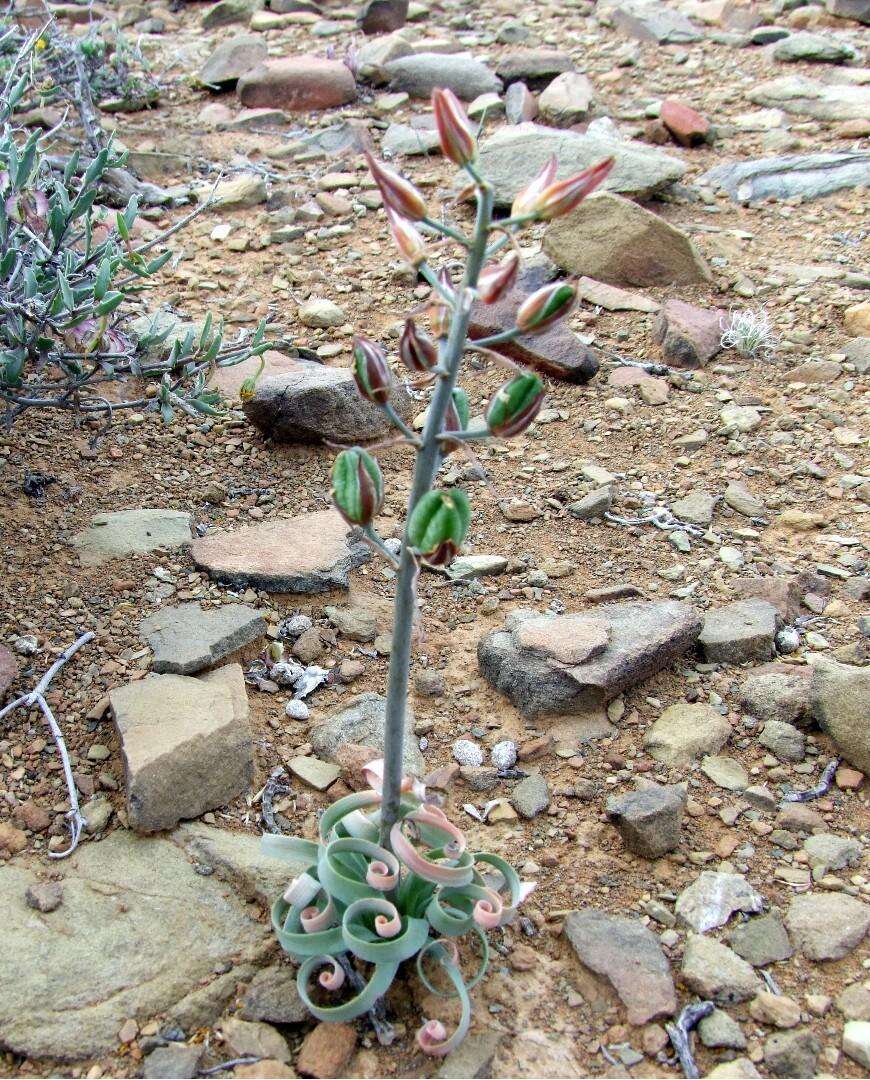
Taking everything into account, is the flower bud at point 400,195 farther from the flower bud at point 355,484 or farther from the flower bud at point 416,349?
the flower bud at point 355,484

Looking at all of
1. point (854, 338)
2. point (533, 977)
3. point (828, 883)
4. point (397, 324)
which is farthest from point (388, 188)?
point (854, 338)

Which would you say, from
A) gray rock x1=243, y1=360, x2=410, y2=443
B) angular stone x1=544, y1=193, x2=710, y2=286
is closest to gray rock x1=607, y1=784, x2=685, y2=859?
gray rock x1=243, y1=360, x2=410, y2=443

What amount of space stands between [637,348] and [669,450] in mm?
673

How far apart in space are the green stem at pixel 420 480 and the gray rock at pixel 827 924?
845mm

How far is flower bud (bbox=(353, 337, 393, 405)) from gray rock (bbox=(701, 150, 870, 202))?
168 inches

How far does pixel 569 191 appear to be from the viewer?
63.4 inches

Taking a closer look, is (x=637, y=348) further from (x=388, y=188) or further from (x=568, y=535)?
(x=388, y=188)

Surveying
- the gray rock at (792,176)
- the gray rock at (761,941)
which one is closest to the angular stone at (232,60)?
the gray rock at (792,176)

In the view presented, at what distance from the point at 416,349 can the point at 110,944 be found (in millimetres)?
1282

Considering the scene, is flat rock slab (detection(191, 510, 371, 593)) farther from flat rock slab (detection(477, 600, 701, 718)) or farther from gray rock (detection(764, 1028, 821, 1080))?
gray rock (detection(764, 1028, 821, 1080))

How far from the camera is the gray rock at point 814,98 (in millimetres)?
6133

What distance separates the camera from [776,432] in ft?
12.9

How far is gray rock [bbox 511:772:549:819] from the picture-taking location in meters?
2.54

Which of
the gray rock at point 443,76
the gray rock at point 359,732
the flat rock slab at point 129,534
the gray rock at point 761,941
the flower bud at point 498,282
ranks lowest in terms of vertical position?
the gray rock at point 359,732
